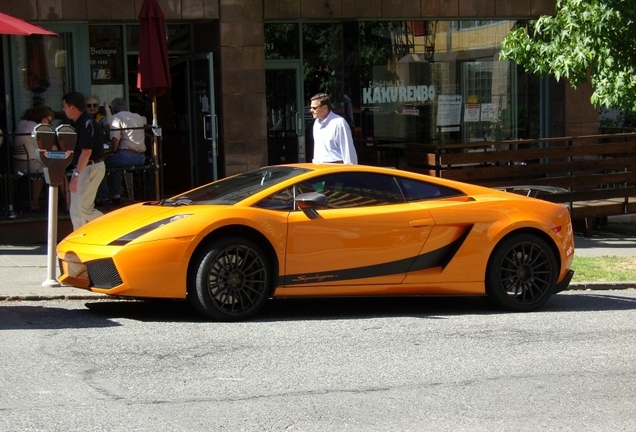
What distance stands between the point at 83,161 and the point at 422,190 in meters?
3.85

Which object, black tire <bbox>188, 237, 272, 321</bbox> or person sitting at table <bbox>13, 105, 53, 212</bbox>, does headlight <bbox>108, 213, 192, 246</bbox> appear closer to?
black tire <bbox>188, 237, 272, 321</bbox>

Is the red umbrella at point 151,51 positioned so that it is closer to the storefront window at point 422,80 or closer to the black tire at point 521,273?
the storefront window at point 422,80

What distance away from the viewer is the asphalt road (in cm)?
584

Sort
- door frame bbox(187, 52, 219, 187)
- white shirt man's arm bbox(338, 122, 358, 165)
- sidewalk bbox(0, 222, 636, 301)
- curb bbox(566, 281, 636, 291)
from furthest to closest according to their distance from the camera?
door frame bbox(187, 52, 219, 187) → white shirt man's arm bbox(338, 122, 358, 165) → curb bbox(566, 281, 636, 291) → sidewalk bbox(0, 222, 636, 301)

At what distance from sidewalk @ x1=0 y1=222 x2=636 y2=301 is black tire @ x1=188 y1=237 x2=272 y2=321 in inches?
71.2

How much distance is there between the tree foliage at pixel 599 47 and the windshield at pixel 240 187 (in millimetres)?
4475

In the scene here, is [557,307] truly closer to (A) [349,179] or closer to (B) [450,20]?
(A) [349,179]

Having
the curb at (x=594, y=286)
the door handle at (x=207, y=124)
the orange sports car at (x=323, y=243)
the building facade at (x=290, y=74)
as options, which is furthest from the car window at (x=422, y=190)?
the door handle at (x=207, y=124)

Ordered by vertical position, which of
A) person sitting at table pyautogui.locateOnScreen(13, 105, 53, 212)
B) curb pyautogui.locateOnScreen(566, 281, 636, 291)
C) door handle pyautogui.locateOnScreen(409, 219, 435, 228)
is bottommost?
curb pyautogui.locateOnScreen(566, 281, 636, 291)

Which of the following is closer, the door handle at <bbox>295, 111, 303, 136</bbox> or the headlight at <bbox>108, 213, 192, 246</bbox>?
the headlight at <bbox>108, 213, 192, 246</bbox>

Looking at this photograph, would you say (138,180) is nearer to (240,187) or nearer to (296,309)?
(240,187)

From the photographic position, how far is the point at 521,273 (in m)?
9.23

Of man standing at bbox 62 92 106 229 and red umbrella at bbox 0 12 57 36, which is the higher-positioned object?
red umbrella at bbox 0 12 57 36

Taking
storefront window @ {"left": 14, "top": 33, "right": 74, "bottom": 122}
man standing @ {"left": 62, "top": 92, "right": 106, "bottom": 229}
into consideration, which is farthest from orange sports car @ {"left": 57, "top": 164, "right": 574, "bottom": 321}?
storefront window @ {"left": 14, "top": 33, "right": 74, "bottom": 122}
